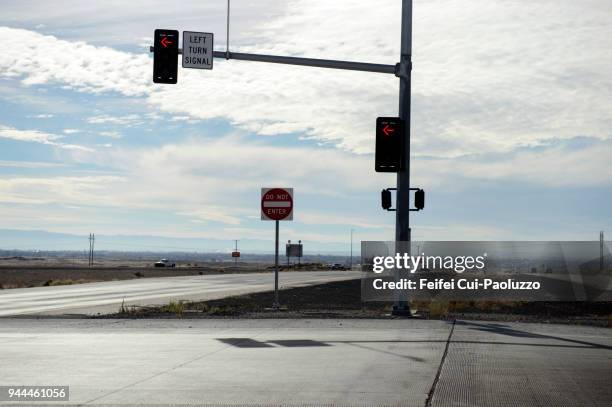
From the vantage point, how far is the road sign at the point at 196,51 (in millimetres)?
20578

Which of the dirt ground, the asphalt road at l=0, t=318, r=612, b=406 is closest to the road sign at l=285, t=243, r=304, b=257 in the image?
the dirt ground

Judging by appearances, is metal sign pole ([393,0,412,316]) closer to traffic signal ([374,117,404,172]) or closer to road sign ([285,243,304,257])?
traffic signal ([374,117,404,172])

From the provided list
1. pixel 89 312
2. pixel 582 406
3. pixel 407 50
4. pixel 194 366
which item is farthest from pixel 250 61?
pixel 582 406

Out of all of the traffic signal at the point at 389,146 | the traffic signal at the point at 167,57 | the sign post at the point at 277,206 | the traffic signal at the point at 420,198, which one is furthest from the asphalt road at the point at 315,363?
the traffic signal at the point at 167,57

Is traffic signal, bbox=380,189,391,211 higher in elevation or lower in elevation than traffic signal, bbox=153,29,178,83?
lower

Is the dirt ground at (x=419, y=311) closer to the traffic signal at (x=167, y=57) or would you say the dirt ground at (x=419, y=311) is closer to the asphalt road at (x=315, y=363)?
the asphalt road at (x=315, y=363)

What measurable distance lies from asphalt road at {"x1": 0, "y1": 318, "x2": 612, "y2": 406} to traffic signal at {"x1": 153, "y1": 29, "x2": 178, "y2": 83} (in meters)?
6.60

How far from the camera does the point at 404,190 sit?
20594mm

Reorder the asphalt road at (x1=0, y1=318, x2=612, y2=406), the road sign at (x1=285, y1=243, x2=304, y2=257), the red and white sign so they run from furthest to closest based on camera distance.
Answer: the road sign at (x1=285, y1=243, x2=304, y2=257)
the red and white sign
the asphalt road at (x1=0, y1=318, x2=612, y2=406)

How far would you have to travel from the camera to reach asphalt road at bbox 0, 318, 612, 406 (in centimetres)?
870

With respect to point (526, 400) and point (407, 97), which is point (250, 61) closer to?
point (407, 97)

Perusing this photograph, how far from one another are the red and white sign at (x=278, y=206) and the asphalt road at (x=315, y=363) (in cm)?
567

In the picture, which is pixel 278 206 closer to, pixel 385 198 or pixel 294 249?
pixel 385 198

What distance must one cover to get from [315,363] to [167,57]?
1133 centimetres
